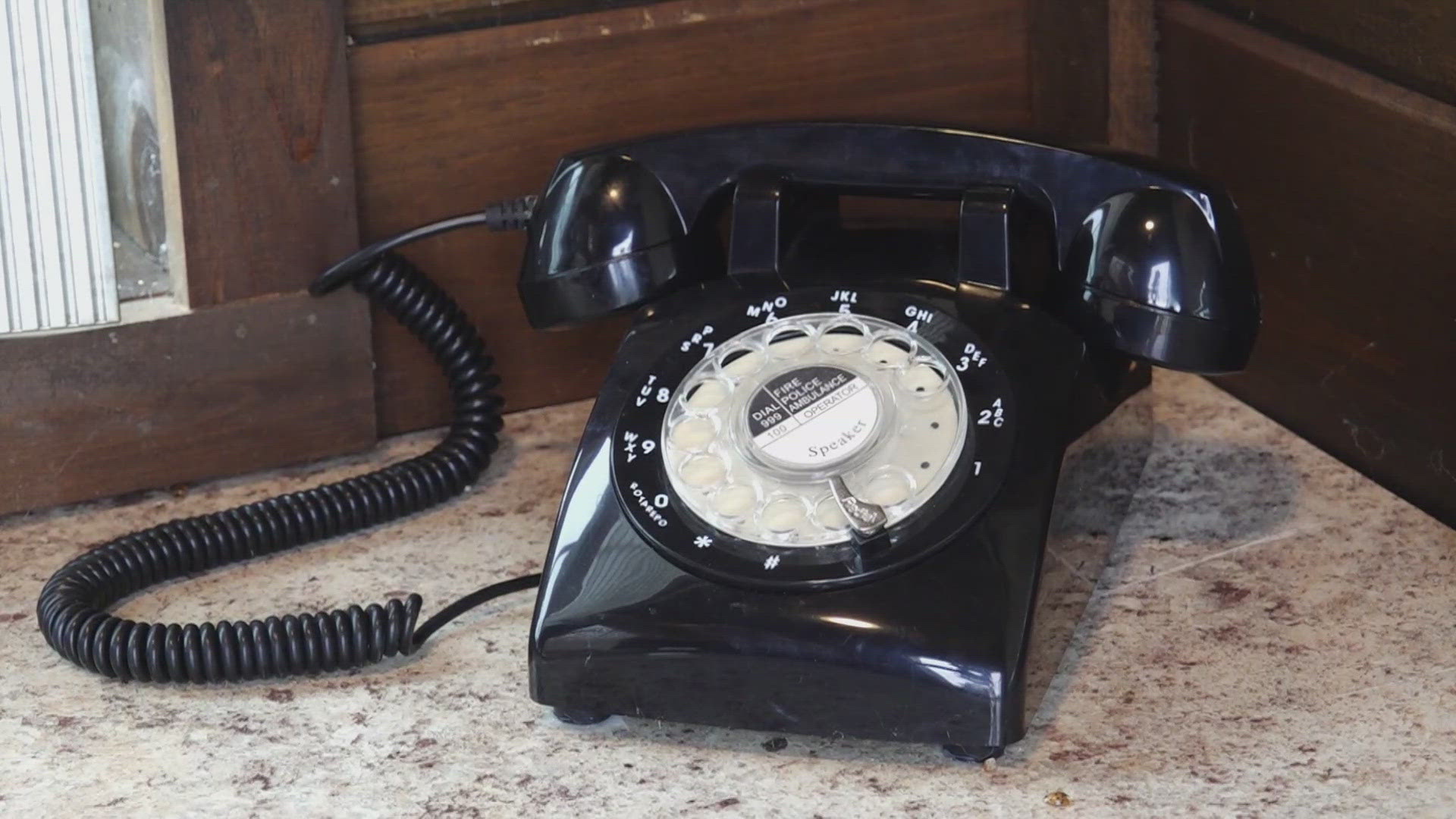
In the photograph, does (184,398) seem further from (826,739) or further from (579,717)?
(826,739)

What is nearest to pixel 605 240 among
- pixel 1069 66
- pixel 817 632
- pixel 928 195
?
pixel 928 195

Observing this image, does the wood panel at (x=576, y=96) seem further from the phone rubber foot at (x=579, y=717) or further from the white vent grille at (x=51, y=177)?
the phone rubber foot at (x=579, y=717)

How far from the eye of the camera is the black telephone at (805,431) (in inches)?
33.1

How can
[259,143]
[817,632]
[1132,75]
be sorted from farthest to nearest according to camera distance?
[1132,75] → [259,143] → [817,632]

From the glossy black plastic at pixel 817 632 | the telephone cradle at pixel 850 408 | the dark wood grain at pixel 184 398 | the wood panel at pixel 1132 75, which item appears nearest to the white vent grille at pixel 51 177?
the dark wood grain at pixel 184 398

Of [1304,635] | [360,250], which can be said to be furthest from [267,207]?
[1304,635]

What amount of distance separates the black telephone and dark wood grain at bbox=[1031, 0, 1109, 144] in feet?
0.98

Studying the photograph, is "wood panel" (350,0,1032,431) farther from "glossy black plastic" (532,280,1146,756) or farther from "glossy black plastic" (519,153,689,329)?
"glossy black plastic" (532,280,1146,756)

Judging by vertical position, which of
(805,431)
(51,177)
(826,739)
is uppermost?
(51,177)

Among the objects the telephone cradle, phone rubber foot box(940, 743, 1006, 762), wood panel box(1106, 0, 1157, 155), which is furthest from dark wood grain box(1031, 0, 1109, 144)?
phone rubber foot box(940, 743, 1006, 762)

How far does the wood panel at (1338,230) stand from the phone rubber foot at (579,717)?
0.56 metres

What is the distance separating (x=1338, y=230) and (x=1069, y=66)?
26 centimetres

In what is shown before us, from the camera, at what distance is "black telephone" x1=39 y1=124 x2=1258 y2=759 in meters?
0.84

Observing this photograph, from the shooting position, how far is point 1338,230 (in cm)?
113
